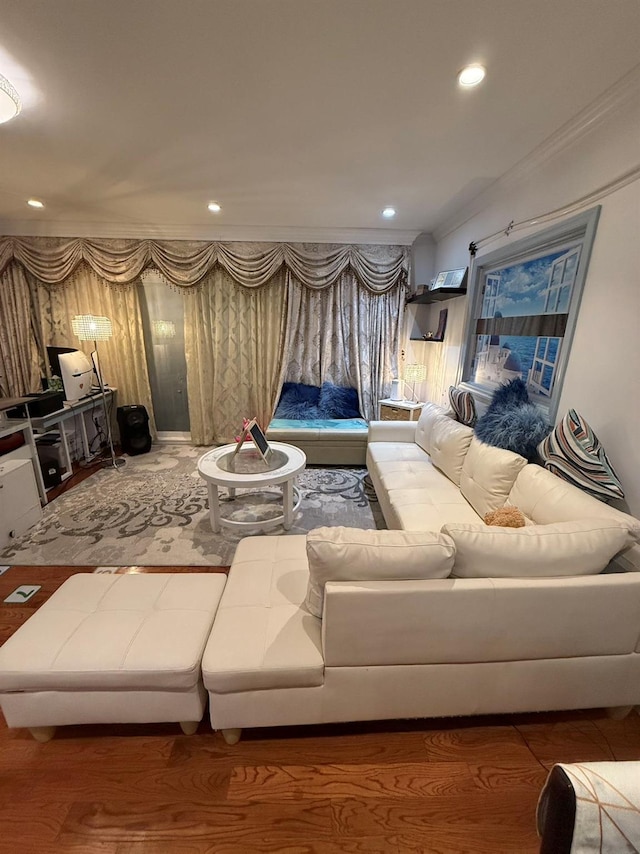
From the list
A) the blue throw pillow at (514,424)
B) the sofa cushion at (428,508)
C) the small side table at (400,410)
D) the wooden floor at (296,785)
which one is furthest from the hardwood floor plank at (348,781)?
the small side table at (400,410)

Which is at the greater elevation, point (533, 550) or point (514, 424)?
point (514, 424)

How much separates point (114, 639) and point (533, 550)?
156cm

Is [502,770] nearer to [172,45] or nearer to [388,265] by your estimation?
[172,45]

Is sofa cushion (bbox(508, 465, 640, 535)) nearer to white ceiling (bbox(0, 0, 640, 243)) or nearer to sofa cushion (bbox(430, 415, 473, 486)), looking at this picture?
sofa cushion (bbox(430, 415, 473, 486))

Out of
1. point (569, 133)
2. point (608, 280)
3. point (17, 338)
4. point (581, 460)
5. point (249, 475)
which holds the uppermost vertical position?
point (569, 133)

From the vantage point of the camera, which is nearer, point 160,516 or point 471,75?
point 471,75

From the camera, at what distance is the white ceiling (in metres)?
1.23

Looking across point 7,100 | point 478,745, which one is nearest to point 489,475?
point 478,745

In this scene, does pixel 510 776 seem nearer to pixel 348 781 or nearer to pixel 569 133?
pixel 348 781

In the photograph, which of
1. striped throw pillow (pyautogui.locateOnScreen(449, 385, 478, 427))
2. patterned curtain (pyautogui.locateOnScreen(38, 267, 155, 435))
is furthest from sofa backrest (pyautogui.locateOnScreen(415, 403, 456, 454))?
patterned curtain (pyautogui.locateOnScreen(38, 267, 155, 435))

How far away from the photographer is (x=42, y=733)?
4.28ft

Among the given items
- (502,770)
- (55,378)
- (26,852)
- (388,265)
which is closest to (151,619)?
(26,852)

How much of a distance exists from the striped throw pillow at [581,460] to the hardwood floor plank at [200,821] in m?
1.66

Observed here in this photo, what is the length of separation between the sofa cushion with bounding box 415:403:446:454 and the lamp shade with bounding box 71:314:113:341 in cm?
333
